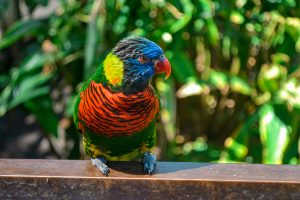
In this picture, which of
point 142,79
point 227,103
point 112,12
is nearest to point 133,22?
point 112,12

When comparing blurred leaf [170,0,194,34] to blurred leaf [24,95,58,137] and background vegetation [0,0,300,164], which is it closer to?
background vegetation [0,0,300,164]

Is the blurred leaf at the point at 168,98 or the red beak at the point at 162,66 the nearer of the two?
the red beak at the point at 162,66

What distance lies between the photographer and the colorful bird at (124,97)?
180 cm

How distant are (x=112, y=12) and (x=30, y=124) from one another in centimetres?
104

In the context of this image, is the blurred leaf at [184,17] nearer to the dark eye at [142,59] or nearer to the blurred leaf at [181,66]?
the blurred leaf at [181,66]

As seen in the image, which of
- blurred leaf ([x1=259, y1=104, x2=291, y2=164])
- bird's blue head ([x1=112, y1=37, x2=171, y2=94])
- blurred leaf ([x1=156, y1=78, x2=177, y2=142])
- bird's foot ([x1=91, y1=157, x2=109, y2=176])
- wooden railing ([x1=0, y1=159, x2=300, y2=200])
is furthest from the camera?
blurred leaf ([x1=156, y1=78, x2=177, y2=142])

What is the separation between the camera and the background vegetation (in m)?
2.61

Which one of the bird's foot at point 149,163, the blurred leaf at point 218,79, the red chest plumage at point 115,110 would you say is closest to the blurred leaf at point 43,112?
the blurred leaf at point 218,79

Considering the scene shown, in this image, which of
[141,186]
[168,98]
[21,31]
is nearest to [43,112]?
[21,31]

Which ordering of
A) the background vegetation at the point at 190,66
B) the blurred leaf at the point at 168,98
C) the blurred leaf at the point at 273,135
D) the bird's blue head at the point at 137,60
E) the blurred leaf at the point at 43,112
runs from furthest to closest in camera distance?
the blurred leaf at the point at 43,112 → the blurred leaf at the point at 168,98 → the background vegetation at the point at 190,66 → the blurred leaf at the point at 273,135 → the bird's blue head at the point at 137,60

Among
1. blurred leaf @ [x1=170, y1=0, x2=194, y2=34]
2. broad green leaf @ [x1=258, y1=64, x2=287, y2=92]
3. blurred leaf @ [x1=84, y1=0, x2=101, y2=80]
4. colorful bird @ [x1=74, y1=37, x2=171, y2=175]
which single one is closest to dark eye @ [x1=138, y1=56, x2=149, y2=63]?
colorful bird @ [x1=74, y1=37, x2=171, y2=175]

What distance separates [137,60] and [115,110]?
18 centimetres

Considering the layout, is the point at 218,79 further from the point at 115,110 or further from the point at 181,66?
the point at 115,110

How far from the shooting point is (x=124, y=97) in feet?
5.98
